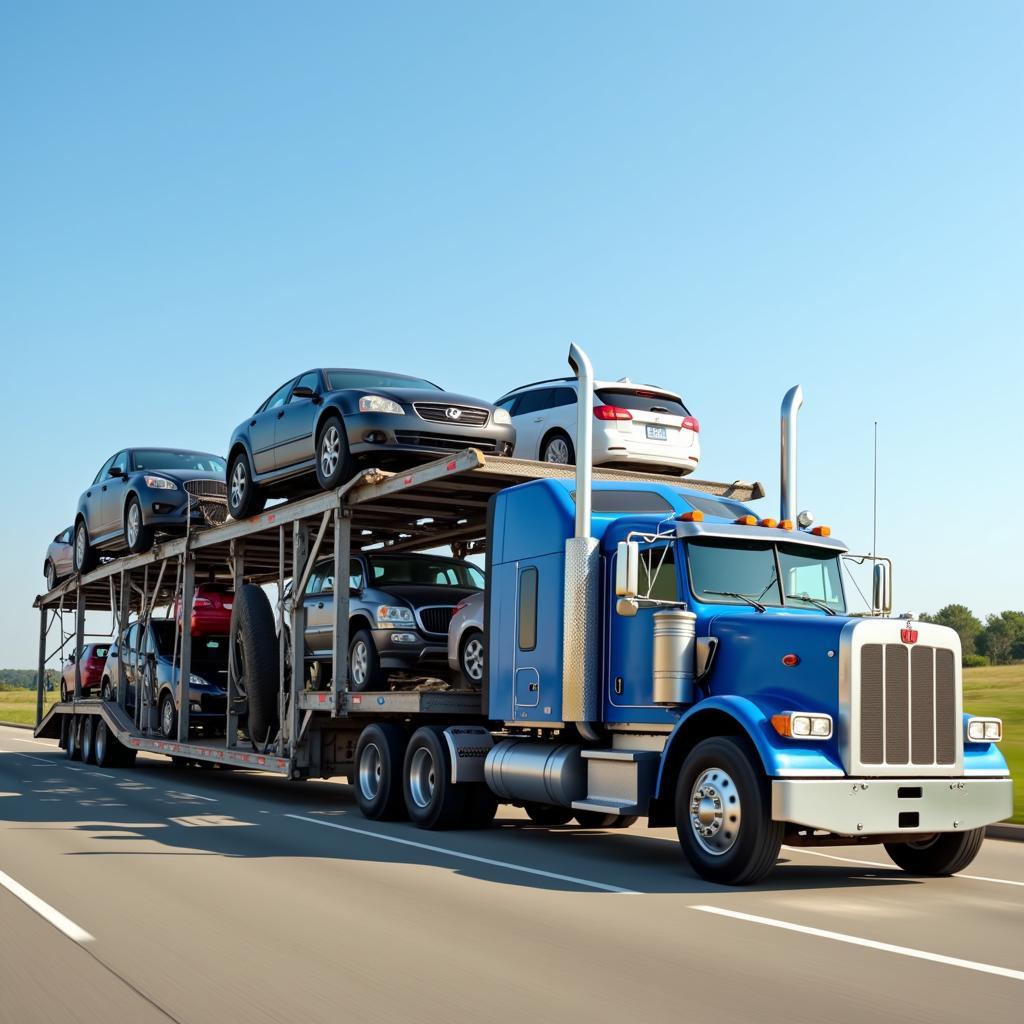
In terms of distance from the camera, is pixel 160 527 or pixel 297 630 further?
pixel 160 527

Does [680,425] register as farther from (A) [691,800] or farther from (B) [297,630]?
(A) [691,800]

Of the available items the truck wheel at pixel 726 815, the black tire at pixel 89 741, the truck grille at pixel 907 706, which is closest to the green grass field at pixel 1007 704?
the truck grille at pixel 907 706

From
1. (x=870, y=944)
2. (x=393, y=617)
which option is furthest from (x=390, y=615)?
(x=870, y=944)

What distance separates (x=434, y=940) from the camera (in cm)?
718

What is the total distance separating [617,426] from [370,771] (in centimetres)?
474

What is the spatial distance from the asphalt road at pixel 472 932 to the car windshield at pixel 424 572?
3.57m

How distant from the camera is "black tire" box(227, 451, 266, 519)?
57.9ft

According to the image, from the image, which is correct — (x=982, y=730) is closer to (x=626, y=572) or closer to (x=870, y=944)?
(x=626, y=572)

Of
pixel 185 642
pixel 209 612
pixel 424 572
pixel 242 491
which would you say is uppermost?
pixel 242 491

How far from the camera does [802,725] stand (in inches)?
360

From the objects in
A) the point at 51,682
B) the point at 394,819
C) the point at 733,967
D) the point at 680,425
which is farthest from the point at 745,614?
the point at 51,682

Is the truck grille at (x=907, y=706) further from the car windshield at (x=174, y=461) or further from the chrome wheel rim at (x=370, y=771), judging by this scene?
the car windshield at (x=174, y=461)

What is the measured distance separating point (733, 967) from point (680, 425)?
33.9ft

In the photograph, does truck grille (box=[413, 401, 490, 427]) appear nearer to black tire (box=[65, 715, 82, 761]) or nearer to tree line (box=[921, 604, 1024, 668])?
black tire (box=[65, 715, 82, 761])
